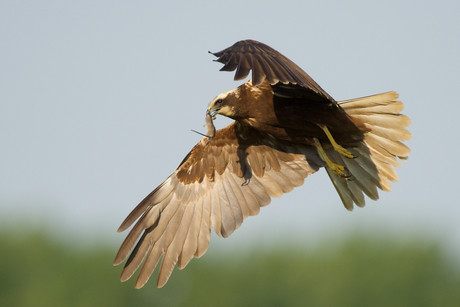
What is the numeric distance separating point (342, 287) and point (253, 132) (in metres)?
20.9

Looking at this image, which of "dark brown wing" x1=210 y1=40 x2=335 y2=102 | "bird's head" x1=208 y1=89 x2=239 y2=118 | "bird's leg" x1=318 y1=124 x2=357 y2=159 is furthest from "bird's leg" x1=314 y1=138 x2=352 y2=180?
"dark brown wing" x1=210 y1=40 x2=335 y2=102

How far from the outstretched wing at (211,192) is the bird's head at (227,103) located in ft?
2.47

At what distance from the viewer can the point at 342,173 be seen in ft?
28.4

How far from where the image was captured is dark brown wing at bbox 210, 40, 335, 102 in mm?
5918

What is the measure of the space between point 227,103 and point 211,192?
175cm

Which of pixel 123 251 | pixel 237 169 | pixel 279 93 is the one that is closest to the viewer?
pixel 279 93

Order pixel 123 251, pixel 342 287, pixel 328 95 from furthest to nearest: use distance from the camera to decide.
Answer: pixel 342 287, pixel 123 251, pixel 328 95

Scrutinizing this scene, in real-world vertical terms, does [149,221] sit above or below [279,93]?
below

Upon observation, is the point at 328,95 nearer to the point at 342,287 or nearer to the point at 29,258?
the point at 342,287

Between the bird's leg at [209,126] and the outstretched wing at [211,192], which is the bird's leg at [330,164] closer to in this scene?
the outstretched wing at [211,192]

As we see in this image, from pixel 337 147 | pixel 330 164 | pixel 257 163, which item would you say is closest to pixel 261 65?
pixel 337 147

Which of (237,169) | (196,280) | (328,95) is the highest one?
(328,95)

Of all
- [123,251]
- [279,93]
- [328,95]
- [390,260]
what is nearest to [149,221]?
[123,251]

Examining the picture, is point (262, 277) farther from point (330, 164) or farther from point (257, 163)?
point (330, 164)
